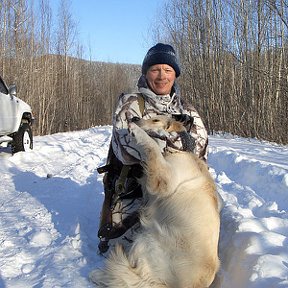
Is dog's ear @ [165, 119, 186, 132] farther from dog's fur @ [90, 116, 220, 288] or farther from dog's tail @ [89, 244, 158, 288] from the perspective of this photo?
dog's tail @ [89, 244, 158, 288]

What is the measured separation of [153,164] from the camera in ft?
8.59

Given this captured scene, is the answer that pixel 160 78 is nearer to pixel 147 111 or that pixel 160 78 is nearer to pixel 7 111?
pixel 147 111

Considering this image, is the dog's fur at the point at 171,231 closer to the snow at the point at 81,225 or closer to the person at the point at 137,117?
the snow at the point at 81,225

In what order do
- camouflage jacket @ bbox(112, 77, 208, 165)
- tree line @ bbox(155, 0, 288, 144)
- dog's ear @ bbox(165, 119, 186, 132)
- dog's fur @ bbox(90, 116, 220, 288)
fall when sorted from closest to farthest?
dog's fur @ bbox(90, 116, 220, 288)
dog's ear @ bbox(165, 119, 186, 132)
camouflage jacket @ bbox(112, 77, 208, 165)
tree line @ bbox(155, 0, 288, 144)

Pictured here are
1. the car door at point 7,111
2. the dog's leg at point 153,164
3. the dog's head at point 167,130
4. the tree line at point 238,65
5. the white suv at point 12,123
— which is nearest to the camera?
the dog's leg at point 153,164

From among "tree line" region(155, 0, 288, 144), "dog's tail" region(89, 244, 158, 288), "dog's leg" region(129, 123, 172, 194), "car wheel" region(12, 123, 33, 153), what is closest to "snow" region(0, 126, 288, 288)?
"dog's tail" region(89, 244, 158, 288)

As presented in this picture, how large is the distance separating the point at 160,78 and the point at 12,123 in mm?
6622

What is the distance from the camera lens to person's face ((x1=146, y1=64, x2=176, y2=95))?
337 centimetres

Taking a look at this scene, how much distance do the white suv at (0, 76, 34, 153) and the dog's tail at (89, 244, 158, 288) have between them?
259 inches

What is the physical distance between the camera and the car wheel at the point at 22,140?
8984mm

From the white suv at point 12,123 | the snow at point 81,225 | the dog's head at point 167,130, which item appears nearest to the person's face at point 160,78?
the dog's head at point 167,130

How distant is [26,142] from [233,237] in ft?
23.9

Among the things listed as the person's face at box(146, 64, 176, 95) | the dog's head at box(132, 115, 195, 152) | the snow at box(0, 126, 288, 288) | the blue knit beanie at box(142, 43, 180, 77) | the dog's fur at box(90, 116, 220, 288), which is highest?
the blue knit beanie at box(142, 43, 180, 77)

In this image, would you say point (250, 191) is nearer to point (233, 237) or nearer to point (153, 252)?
point (233, 237)
